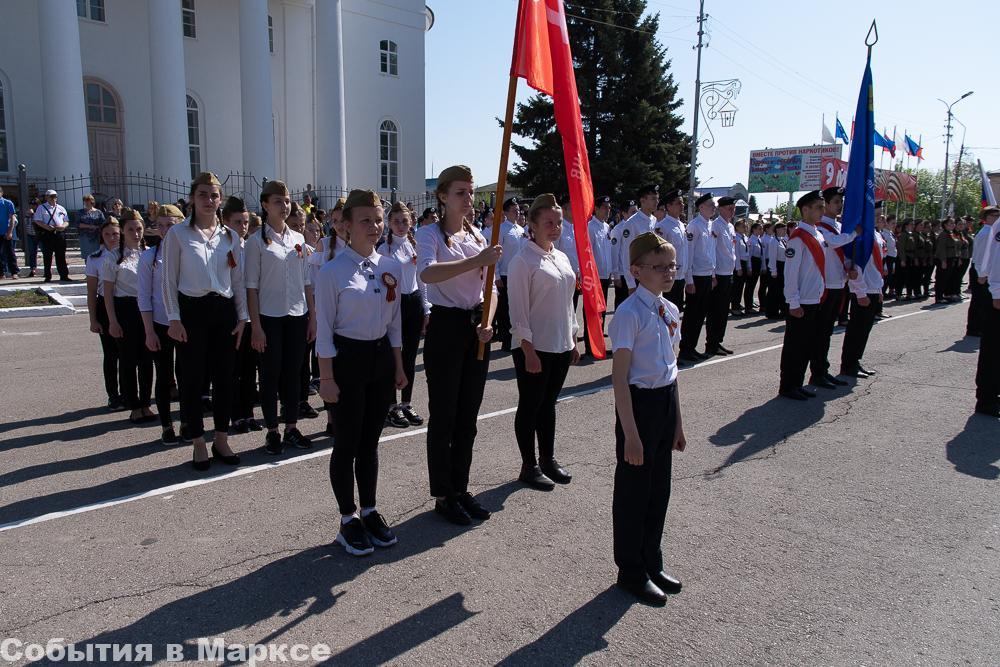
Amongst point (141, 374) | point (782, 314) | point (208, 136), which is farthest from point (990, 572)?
point (208, 136)

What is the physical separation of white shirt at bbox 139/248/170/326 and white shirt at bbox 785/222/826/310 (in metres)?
6.43

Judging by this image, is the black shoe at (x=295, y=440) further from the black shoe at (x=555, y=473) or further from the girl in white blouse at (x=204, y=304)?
the black shoe at (x=555, y=473)

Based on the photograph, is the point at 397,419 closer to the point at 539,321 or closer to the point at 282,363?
the point at 282,363

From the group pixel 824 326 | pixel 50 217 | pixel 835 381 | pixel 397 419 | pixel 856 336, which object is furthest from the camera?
pixel 50 217

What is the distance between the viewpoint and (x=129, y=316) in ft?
21.9

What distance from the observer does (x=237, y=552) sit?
4066 mm

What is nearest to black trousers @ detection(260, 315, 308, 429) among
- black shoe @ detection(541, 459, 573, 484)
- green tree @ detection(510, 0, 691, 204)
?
black shoe @ detection(541, 459, 573, 484)

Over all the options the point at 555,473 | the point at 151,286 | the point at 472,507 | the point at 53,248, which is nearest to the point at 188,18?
the point at 53,248

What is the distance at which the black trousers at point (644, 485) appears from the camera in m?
3.56

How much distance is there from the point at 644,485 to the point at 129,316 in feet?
17.6

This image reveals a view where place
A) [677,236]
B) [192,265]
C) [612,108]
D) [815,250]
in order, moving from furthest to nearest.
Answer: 1. [612,108]
2. [677,236]
3. [815,250]
4. [192,265]

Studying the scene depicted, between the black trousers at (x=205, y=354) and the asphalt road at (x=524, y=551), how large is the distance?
1.54ft

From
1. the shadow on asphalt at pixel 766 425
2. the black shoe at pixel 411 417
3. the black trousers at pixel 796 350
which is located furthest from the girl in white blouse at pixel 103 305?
the black trousers at pixel 796 350

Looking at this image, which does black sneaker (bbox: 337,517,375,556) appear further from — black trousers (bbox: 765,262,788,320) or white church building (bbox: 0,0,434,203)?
white church building (bbox: 0,0,434,203)
